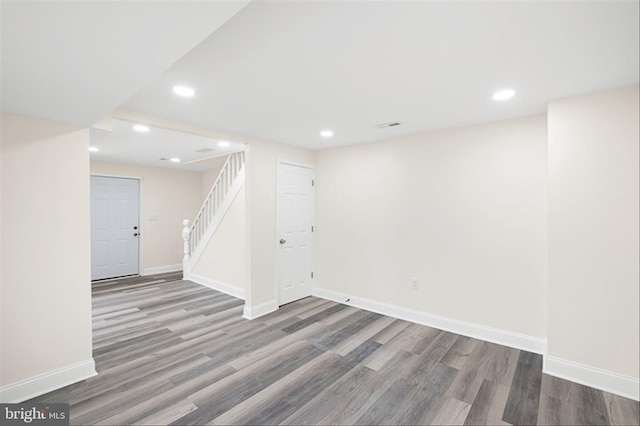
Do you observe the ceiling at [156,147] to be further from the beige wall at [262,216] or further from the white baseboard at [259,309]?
the white baseboard at [259,309]

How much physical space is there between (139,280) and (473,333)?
5.93 m

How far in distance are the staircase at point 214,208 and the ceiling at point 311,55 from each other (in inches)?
80.6

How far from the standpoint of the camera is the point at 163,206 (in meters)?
6.40

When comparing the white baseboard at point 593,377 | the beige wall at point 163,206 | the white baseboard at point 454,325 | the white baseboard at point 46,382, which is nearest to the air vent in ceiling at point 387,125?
the white baseboard at point 454,325

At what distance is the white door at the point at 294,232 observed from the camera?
4.12 m

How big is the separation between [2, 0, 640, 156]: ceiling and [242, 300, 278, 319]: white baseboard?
2.47 metres

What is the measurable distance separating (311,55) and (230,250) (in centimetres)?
376

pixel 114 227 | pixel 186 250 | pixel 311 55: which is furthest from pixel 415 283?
pixel 114 227

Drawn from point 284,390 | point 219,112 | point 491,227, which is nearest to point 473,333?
point 491,227

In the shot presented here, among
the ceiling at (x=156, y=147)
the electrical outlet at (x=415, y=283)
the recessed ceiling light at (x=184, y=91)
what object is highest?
the ceiling at (x=156, y=147)

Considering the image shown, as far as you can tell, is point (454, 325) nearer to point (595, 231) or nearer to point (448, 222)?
point (448, 222)

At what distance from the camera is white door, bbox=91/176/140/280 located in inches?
219

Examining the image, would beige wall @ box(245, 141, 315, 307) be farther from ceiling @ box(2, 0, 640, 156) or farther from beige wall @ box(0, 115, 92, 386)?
beige wall @ box(0, 115, 92, 386)

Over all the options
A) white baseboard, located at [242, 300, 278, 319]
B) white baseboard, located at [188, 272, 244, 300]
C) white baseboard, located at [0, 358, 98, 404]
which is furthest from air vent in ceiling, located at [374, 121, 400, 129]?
white baseboard, located at [0, 358, 98, 404]
